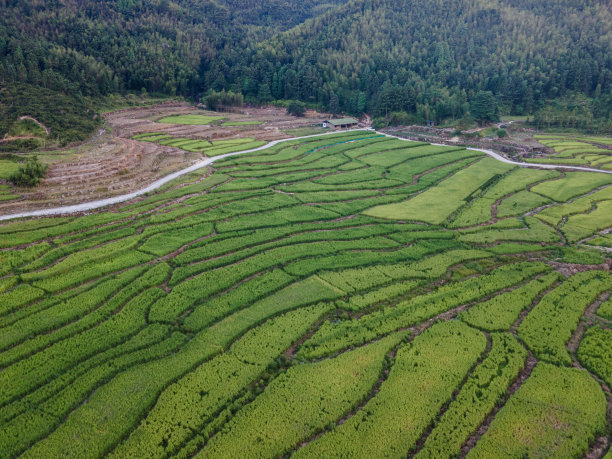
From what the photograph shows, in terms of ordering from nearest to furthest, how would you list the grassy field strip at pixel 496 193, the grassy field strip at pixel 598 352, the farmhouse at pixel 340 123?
the grassy field strip at pixel 598 352, the grassy field strip at pixel 496 193, the farmhouse at pixel 340 123

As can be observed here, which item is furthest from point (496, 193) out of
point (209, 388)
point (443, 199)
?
point (209, 388)

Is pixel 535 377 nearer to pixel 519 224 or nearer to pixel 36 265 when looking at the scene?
pixel 519 224

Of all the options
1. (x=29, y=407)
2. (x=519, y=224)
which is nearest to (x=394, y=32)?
(x=519, y=224)

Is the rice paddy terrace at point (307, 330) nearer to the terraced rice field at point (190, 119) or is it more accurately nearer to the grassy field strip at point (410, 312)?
the grassy field strip at point (410, 312)

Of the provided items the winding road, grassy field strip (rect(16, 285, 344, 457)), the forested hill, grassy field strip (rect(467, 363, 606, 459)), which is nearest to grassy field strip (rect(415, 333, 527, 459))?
grassy field strip (rect(467, 363, 606, 459))

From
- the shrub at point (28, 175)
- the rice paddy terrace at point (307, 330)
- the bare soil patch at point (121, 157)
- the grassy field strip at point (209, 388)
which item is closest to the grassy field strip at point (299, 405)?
the rice paddy terrace at point (307, 330)

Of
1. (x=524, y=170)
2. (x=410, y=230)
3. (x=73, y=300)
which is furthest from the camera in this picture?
(x=524, y=170)

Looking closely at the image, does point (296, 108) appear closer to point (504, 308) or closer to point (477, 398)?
point (504, 308)

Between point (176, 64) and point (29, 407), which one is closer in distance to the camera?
point (29, 407)
